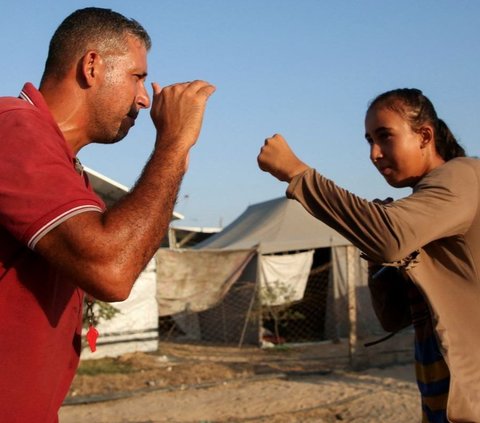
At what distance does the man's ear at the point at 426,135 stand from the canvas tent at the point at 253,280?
34.9 ft

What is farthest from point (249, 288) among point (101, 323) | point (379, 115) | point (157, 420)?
point (379, 115)

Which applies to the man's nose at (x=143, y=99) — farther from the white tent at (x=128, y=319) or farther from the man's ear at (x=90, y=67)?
the white tent at (x=128, y=319)

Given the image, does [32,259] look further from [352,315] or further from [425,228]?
[352,315]

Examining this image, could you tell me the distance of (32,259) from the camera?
1.54 metres

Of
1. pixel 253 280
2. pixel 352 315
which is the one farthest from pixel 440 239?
pixel 253 280

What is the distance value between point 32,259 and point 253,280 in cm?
1300

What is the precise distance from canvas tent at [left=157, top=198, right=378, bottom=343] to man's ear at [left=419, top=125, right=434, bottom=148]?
1063 cm

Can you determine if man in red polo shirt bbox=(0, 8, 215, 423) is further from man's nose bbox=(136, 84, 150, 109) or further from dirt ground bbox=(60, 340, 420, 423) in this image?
dirt ground bbox=(60, 340, 420, 423)

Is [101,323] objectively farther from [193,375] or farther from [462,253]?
[462,253]

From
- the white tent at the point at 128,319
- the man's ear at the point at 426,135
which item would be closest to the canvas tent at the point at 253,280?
the white tent at the point at 128,319

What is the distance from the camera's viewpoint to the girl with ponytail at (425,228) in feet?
6.59

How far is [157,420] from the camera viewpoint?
735cm

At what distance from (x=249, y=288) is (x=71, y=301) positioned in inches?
507

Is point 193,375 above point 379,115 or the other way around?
the other way around
